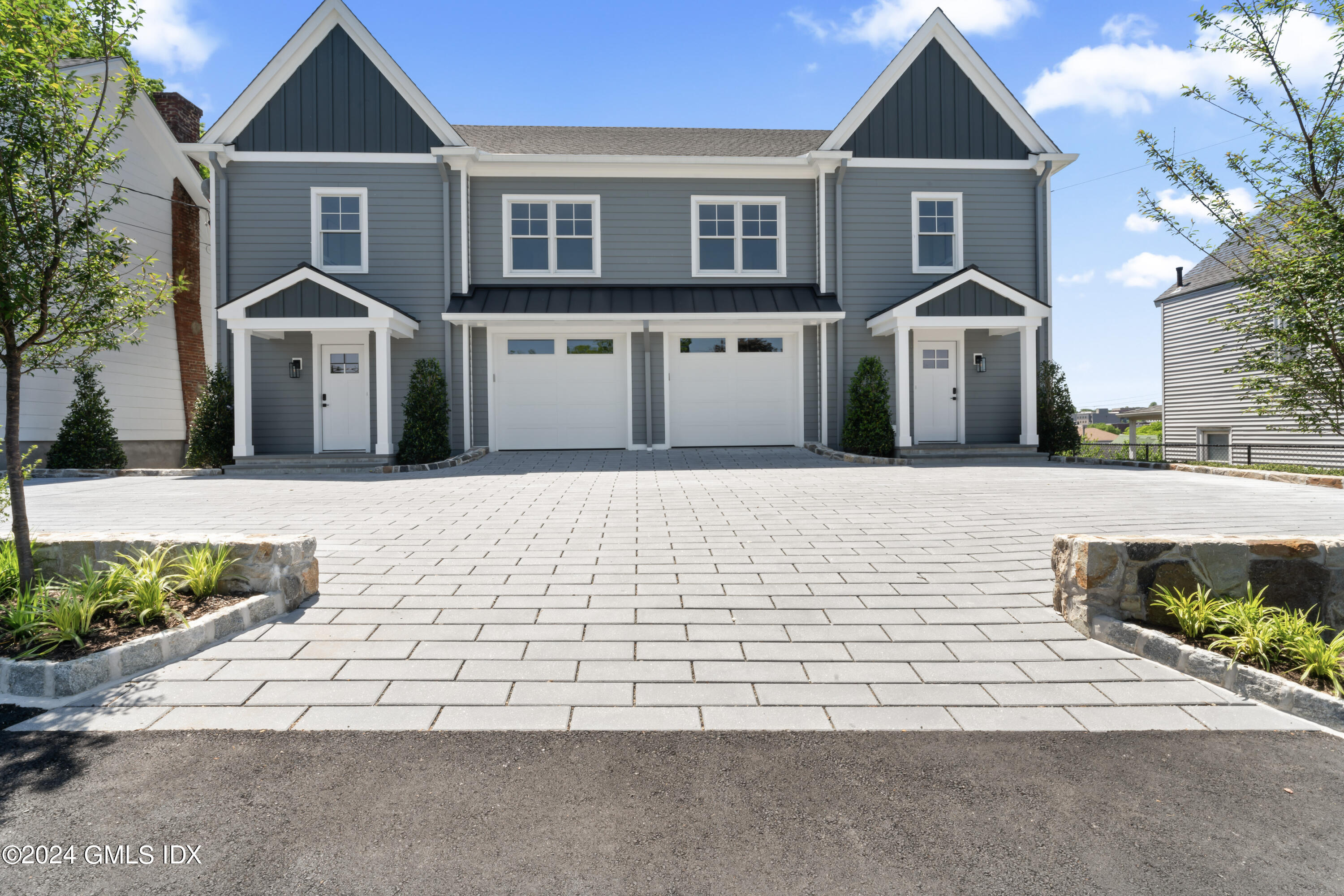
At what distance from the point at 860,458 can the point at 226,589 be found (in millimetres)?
10995

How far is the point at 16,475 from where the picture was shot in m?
4.45

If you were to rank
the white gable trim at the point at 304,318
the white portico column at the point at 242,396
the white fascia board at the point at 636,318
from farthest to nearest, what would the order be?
the white fascia board at the point at 636,318, the white portico column at the point at 242,396, the white gable trim at the point at 304,318

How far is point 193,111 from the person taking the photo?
18859 millimetres

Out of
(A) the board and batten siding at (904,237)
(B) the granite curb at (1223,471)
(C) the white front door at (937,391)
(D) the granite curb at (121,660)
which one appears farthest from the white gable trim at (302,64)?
(B) the granite curb at (1223,471)

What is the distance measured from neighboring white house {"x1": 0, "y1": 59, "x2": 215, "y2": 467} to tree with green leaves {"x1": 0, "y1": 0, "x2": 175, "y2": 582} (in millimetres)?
11995

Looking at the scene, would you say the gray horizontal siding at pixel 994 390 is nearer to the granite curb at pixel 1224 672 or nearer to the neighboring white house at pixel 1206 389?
the neighboring white house at pixel 1206 389

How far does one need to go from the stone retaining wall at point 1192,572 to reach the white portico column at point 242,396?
1409 centimetres

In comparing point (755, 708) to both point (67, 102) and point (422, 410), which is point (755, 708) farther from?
point (422, 410)

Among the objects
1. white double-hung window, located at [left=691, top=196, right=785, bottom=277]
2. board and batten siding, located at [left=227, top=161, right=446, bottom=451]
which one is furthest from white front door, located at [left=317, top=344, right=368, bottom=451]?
white double-hung window, located at [left=691, top=196, right=785, bottom=277]

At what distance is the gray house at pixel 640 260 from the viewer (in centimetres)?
1464

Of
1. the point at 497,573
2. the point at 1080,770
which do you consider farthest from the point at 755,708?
the point at 497,573

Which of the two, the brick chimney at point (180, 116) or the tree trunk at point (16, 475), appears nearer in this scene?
the tree trunk at point (16, 475)

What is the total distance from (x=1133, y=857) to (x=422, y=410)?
12985 mm

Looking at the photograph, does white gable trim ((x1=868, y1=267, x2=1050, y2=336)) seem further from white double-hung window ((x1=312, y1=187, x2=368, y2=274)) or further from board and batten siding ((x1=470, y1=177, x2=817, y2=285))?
white double-hung window ((x1=312, y1=187, x2=368, y2=274))
